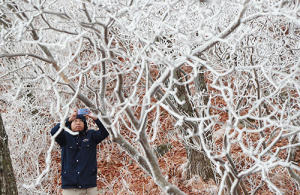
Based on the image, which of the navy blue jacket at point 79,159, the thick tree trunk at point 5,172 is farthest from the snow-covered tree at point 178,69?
the thick tree trunk at point 5,172

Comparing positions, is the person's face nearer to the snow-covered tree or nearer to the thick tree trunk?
the snow-covered tree

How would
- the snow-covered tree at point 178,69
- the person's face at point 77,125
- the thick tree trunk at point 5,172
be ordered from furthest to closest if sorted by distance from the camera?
1. the person's face at point 77,125
2. the thick tree trunk at point 5,172
3. the snow-covered tree at point 178,69

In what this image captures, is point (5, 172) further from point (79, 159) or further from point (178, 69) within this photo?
point (178, 69)

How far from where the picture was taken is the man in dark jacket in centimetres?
447

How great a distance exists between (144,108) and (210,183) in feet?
13.8

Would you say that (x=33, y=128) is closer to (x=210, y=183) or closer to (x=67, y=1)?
(x=67, y=1)

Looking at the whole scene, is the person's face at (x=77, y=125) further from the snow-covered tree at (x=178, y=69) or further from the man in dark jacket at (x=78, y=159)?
the snow-covered tree at (x=178, y=69)

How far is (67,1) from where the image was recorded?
252 inches

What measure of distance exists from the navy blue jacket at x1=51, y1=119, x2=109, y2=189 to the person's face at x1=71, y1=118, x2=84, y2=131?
9 cm

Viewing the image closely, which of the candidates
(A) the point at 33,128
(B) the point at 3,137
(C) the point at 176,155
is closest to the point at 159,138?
(C) the point at 176,155

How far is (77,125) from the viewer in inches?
176

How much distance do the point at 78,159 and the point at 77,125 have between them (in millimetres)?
441

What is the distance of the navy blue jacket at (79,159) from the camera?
4.47m

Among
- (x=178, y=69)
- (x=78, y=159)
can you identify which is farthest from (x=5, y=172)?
(x=178, y=69)
